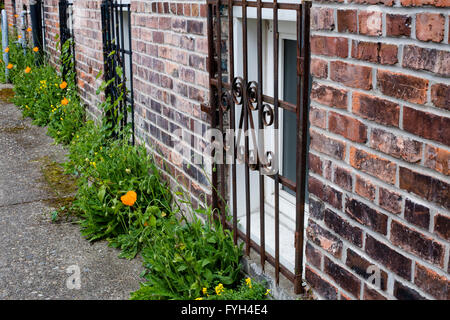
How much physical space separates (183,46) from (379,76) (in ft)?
5.79

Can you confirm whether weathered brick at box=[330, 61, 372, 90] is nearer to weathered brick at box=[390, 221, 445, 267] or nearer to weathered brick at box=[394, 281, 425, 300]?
weathered brick at box=[390, 221, 445, 267]

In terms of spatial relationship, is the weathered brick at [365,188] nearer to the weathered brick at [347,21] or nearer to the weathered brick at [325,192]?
the weathered brick at [325,192]

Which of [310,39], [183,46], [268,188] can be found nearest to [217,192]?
[268,188]

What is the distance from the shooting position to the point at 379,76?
6.00 feet

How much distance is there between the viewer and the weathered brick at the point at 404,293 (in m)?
1.79

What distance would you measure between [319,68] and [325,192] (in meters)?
0.50

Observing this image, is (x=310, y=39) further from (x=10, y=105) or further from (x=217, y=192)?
(x=10, y=105)

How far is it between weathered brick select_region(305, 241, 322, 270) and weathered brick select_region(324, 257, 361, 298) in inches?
2.0

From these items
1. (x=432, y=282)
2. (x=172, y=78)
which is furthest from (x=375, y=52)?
(x=172, y=78)

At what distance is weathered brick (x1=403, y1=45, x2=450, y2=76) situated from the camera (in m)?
1.58

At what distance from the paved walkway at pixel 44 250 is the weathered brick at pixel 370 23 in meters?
2.05

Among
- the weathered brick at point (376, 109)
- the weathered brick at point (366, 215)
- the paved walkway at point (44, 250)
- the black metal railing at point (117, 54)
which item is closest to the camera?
the weathered brick at point (376, 109)

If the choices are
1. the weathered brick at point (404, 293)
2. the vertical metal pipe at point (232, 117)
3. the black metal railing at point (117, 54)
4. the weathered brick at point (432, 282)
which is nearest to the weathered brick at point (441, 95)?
the weathered brick at point (432, 282)

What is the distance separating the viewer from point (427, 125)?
5.47ft
